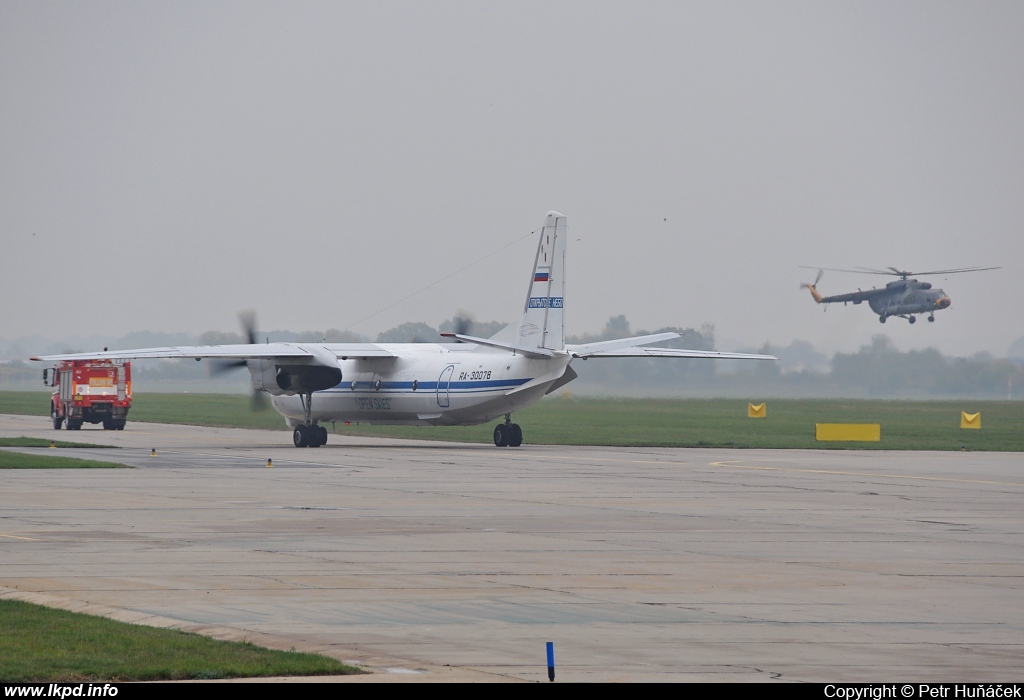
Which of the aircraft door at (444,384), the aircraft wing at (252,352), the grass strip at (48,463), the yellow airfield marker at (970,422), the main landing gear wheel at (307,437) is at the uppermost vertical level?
the aircraft wing at (252,352)

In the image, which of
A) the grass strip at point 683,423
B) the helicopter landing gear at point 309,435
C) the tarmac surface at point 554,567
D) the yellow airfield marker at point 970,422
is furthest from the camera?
the yellow airfield marker at point 970,422

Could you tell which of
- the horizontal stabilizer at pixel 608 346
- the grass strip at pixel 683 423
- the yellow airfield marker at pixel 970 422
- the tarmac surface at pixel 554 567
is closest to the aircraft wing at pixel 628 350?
the horizontal stabilizer at pixel 608 346

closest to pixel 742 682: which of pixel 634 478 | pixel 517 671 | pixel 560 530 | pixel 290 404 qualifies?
pixel 517 671

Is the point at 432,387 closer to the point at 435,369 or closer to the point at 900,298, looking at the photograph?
the point at 435,369

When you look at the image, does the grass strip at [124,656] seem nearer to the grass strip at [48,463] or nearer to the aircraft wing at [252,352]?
the grass strip at [48,463]

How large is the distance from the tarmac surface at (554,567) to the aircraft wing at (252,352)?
11.4 meters

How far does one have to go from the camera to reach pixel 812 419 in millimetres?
70750

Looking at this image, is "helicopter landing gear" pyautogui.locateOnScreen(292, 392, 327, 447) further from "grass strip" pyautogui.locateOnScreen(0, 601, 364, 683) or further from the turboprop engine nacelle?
"grass strip" pyautogui.locateOnScreen(0, 601, 364, 683)

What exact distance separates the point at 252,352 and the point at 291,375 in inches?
94.7

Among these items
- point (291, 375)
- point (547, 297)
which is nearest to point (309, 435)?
point (291, 375)

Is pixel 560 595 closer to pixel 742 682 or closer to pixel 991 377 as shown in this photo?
pixel 742 682

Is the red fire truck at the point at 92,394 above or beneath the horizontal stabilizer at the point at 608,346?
beneath

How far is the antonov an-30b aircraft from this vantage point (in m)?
42.2

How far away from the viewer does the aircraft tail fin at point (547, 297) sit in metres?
42.0
